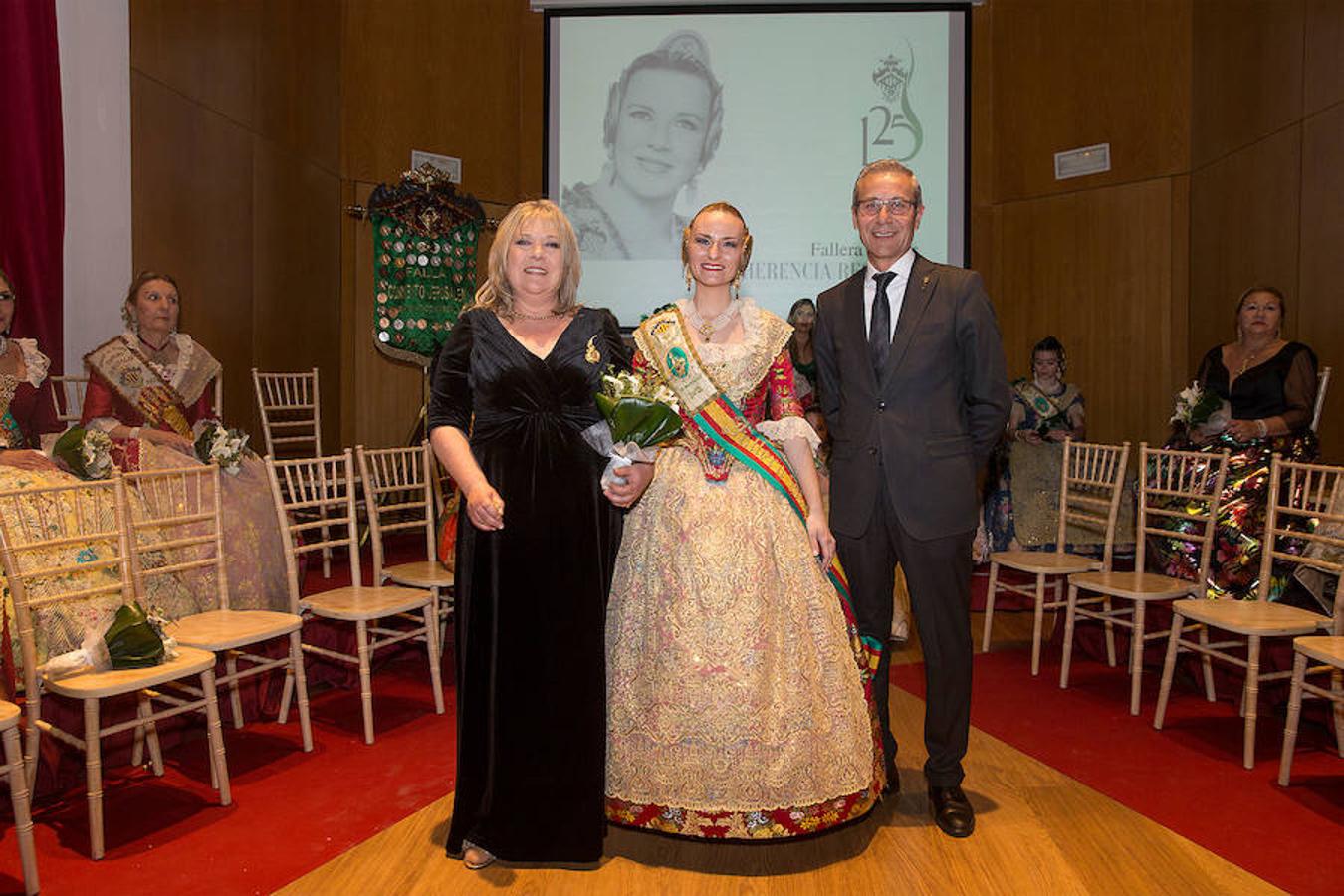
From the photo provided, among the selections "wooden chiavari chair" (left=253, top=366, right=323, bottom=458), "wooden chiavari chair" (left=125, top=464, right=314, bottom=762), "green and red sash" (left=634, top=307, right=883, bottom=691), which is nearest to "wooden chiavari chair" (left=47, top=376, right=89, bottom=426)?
"wooden chiavari chair" (left=253, top=366, right=323, bottom=458)

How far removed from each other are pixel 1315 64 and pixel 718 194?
3.70 metres

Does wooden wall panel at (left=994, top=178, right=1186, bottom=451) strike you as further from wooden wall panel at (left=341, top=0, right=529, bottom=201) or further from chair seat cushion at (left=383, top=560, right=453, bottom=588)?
chair seat cushion at (left=383, top=560, right=453, bottom=588)

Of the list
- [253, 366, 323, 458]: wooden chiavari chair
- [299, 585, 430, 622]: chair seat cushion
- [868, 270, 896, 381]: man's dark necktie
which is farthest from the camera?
[253, 366, 323, 458]: wooden chiavari chair

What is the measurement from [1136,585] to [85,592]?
3524 mm

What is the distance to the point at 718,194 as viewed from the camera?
24.3ft

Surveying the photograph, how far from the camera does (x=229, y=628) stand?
302 cm

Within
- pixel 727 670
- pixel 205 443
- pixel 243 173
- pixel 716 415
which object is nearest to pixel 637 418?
pixel 716 415

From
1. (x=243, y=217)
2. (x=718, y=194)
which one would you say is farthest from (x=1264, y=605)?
(x=243, y=217)

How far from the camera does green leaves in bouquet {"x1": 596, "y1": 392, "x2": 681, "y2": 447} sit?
7.16 feet

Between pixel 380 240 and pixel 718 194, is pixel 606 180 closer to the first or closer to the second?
pixel 718 194

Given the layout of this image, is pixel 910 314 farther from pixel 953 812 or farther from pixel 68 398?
pixel 68 398

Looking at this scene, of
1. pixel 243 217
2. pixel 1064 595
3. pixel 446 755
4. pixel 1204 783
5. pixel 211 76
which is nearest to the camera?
pixel 1204 783

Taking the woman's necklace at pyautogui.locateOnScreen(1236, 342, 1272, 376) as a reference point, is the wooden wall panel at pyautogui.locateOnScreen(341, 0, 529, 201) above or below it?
above

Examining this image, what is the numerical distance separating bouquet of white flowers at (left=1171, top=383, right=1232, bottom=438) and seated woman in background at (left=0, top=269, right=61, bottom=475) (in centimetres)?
473
